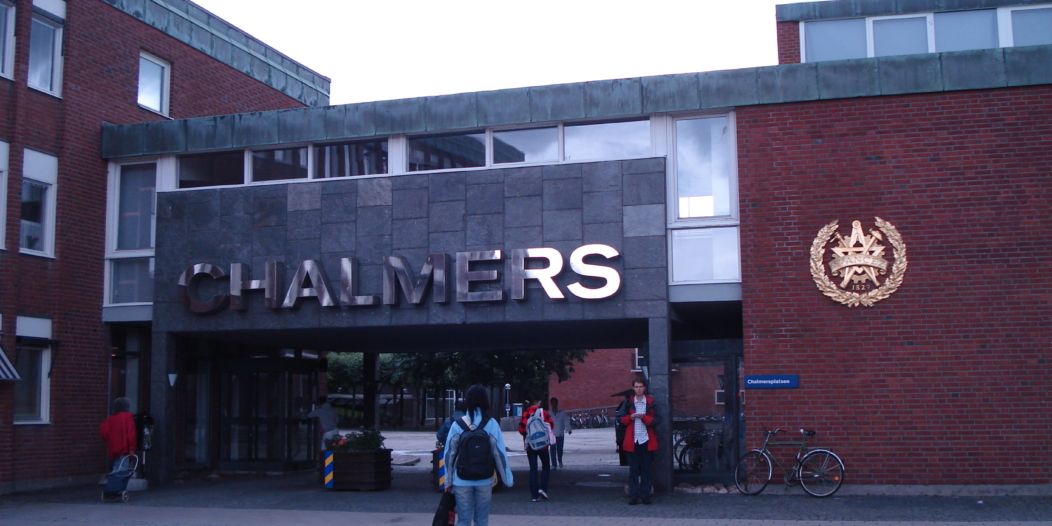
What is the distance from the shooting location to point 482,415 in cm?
932

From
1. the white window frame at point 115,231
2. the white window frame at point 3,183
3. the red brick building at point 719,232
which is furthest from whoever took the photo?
the white window frame at point 115,231

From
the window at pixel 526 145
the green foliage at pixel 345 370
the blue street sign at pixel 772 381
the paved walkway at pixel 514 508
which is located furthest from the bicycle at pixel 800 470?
the green foliage at pixel 345 370

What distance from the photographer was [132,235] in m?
18.8

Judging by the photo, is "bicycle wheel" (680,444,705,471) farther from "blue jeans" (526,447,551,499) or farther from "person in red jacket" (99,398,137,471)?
"person in red jacket" (99,398,137,471)

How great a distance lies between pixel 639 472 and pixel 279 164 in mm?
8486

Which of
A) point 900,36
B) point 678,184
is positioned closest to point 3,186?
point 678,184

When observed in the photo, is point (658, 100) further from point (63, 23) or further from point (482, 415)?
point (63, 23)

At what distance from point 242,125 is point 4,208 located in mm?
4171

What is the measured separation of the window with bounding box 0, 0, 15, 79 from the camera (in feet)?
56.0

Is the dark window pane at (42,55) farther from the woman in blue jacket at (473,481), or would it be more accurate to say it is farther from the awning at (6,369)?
the woman in blue jacket at (473,481)

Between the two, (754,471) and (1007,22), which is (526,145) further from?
(1007,22)

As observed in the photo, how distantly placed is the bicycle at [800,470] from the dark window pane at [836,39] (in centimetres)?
736

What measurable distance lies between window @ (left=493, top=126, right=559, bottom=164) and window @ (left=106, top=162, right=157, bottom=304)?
6794 mm

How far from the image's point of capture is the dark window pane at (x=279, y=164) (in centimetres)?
1767
